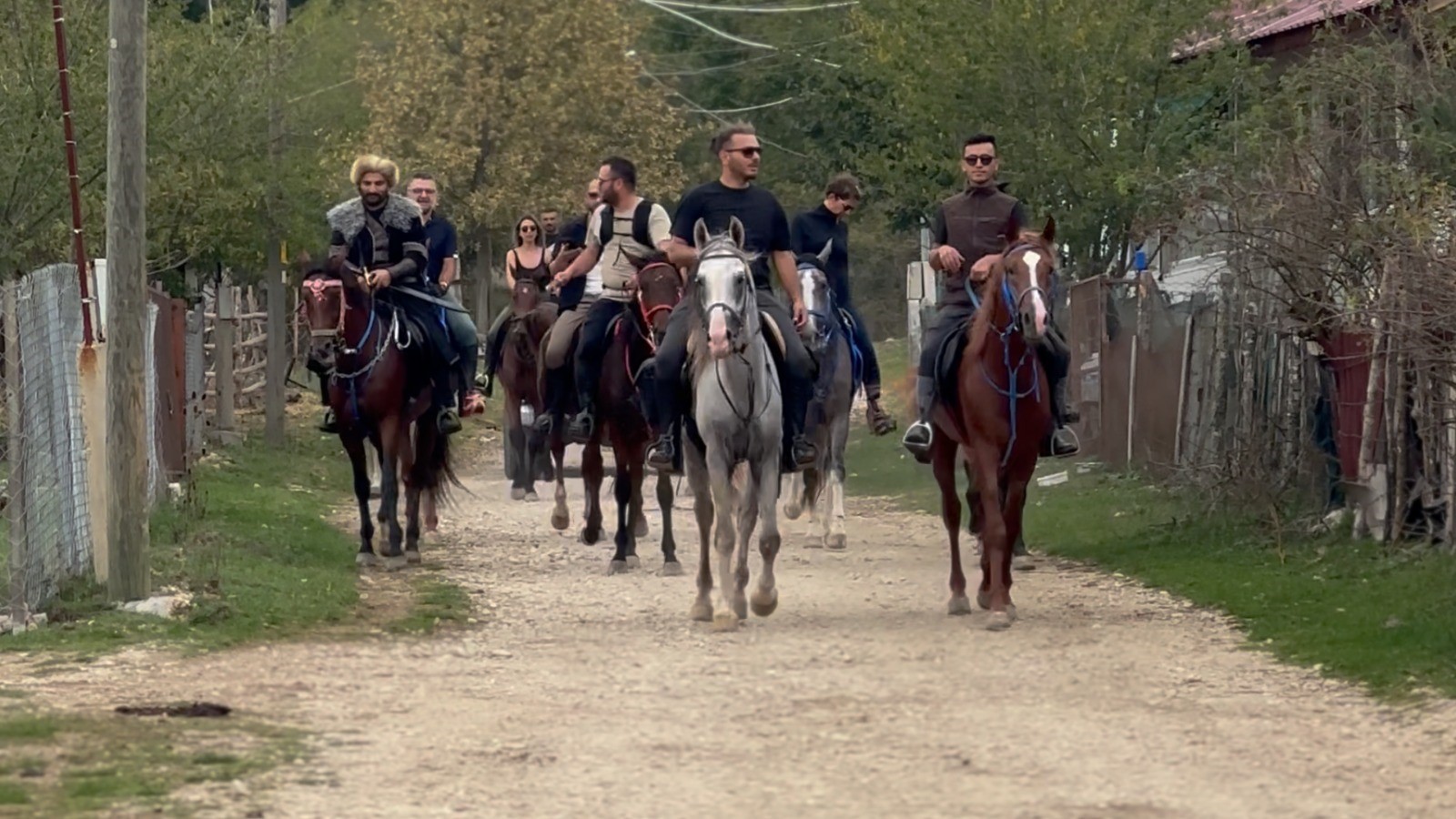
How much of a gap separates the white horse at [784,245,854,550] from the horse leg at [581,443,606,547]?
163 cm

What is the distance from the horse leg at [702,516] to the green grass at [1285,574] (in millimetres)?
2844

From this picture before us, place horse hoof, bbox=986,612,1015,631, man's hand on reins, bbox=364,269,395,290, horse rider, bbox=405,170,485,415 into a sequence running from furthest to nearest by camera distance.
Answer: horse rider, bbox=405,170,485,415 < man's hand on reins, bbox=364,269,395,290 < horse hoof, bbox=986,612,1015,631

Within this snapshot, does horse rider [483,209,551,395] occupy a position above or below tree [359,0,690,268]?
below

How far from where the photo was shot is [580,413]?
16109 millimetres

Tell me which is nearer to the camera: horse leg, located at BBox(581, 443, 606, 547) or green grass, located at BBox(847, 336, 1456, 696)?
green grass, located at BBox(847, 336, 1456, 696)

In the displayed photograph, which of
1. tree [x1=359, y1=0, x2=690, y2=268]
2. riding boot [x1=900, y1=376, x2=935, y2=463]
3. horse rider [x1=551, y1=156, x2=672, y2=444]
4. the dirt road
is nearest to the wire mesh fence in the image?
the dirt road

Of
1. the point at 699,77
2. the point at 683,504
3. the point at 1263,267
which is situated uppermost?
the point at 699,77

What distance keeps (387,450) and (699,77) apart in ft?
176

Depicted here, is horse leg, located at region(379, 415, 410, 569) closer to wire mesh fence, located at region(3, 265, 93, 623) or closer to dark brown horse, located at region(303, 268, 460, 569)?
dark brown horse, located at region(303, 268, 460, 569)

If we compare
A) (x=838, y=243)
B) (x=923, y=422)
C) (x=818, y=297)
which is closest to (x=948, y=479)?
(x=923, y=422)

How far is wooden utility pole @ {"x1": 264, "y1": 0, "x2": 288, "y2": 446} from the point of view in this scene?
27141 millimetres

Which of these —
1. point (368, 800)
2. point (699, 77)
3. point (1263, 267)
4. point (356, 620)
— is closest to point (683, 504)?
point (1263, 267)

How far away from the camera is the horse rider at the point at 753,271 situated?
13.4 metres

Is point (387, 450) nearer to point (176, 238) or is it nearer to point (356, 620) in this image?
point (356, 620)
